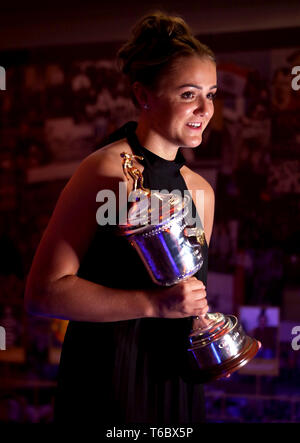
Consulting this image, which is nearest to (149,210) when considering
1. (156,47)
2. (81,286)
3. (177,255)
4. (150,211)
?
(150,211)

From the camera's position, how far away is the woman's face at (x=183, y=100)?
3.83ft

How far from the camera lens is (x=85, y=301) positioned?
1043 millimetres

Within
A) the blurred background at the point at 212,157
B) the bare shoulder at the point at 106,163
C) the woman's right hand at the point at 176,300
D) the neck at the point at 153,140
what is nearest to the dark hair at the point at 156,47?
the neck at the point at 153,140

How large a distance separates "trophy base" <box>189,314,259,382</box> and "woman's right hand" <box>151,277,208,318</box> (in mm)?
133

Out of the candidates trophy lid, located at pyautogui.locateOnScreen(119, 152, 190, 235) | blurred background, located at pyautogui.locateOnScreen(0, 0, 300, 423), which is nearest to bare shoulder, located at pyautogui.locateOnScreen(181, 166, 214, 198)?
trophy lid, located at pyautogui.locateOnScreen(119, 152, 190, 235)

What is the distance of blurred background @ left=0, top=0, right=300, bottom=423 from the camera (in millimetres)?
2752

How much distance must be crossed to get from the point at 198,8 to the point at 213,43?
238 mm

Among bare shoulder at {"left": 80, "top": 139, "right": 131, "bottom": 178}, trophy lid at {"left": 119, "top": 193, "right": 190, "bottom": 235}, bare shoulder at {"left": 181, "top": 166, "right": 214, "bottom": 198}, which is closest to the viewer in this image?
trophy lid at {"left": 119, "top": 193, "right": 190, "bottom": 235}

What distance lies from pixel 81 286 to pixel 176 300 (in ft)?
0.71

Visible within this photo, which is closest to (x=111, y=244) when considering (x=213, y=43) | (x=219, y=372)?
(x=219, y=372)

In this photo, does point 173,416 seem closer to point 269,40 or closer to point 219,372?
point 219,372

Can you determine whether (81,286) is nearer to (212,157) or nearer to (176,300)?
(176,300)

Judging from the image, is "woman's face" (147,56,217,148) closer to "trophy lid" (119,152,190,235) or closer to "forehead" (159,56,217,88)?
"forehead" (159,56,217,88)

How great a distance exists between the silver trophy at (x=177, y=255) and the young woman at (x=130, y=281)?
3 centimetres
